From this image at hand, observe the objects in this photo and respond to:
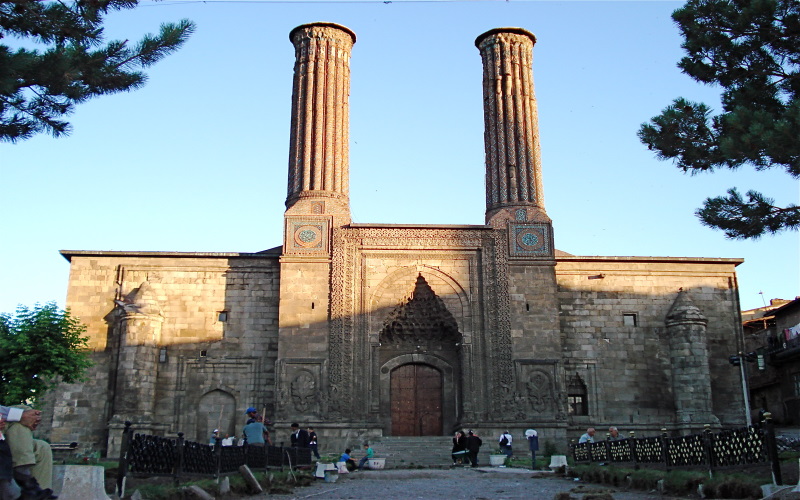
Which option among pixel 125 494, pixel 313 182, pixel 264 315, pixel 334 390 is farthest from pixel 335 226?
Answer: pixel 125 494

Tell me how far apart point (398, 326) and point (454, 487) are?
10449 millimetres

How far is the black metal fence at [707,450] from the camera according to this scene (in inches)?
298

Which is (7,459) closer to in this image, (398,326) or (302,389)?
(302,389)

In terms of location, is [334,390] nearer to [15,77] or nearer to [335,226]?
[335,226]

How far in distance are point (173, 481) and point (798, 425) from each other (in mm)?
24350

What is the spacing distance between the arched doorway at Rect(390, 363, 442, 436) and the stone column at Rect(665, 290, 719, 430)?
634cm

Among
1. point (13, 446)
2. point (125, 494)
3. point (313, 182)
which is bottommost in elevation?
point (125, 494)

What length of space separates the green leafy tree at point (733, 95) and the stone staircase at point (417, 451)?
377 inches

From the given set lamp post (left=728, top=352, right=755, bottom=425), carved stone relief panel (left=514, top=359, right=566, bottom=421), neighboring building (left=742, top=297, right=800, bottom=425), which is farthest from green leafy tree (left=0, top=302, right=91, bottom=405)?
neighboring building (left=742, top=297, right=800, bottom=425)

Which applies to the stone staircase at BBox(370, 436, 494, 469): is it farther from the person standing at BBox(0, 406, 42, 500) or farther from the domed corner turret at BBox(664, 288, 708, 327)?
the person standing at BBox(0, 406, 42, 500)

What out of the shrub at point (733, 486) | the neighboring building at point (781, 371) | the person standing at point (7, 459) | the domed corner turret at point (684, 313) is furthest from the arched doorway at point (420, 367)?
the person standing at point (7, 459)

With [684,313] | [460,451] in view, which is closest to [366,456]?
[460,451]

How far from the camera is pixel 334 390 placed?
66.4 ft

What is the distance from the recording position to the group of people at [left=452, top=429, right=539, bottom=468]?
690 inches
